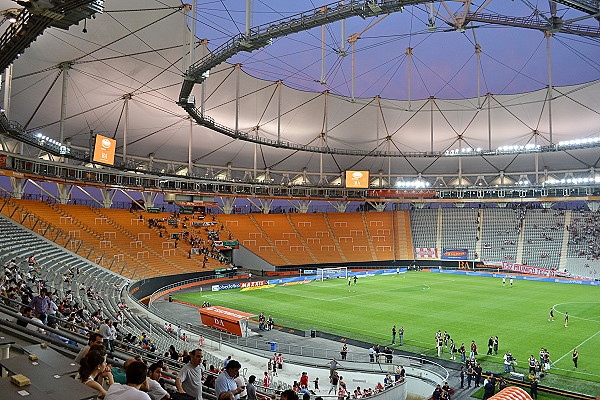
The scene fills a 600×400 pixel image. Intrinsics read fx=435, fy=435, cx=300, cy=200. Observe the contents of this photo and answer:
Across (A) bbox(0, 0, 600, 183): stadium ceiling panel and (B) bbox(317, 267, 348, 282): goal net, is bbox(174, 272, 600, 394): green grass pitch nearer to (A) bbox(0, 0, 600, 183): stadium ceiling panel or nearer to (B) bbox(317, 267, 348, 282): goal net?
(B) bbox(317, 267, 348, 282): goal net

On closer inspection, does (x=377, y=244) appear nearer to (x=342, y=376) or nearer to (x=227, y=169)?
(x=227, y=169)

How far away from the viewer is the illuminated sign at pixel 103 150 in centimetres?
3510

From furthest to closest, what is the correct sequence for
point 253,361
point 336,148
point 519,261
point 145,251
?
point 336,148 < point 519,261 < point 145,251 < point 253,361

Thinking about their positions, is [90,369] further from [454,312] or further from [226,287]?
[226,287]

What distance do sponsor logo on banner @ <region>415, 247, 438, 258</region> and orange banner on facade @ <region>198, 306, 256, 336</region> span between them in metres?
44.1

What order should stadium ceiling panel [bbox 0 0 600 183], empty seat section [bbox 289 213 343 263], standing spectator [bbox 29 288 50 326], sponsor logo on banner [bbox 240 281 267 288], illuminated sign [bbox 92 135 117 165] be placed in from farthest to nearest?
empty seat section [bbox 289 213 343 263] < sponsor logo on banner [bbox 240 281 267 288] < illuminated sign [bbox 92 135 117 165] < stadium ceiling panel [bbox 0 0 600 183] < standing spectator [bbox 29 288 50 326]

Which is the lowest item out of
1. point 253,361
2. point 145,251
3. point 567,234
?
point 253,361

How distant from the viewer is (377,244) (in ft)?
226

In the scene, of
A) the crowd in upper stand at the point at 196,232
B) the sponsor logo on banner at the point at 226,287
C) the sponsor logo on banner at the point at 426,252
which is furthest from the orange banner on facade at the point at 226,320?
the sponsor logo on banner at the point at 426,252

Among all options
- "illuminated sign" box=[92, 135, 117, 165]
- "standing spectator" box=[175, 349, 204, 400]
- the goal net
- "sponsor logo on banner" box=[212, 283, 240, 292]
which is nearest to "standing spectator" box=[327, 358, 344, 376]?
"standing spectator" box=[175, 349, 204, 400]

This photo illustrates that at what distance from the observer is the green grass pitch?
25.1 m

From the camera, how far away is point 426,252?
67.4m

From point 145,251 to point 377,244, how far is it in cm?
3608

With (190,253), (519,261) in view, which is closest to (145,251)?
(190,253)
